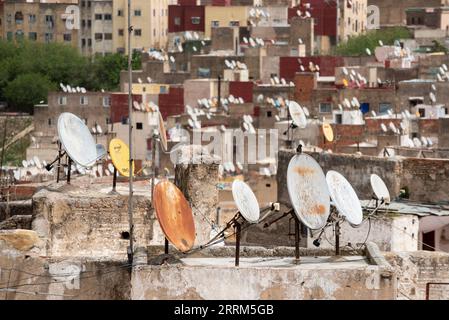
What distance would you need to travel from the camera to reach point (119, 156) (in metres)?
23.0

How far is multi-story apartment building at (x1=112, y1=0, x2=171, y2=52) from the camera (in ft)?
291

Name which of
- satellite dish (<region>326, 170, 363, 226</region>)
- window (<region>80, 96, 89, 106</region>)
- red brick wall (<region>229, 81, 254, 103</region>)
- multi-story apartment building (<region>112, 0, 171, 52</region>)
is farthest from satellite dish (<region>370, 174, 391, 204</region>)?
multi-story apartment building (<region>112, 0, 171, 52</region>)

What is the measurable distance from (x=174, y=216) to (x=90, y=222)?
3998 millimetres

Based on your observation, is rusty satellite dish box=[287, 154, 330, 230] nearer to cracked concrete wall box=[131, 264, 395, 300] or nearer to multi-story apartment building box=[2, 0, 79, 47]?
cracked concrete wall box=[131, 264, 395, 300]

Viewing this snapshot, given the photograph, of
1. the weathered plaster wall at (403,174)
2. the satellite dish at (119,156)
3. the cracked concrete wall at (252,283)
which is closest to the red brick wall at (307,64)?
the weathered plaster wall at (403,174)

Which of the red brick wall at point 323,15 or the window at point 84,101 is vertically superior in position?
the red brick wall at point 323,15

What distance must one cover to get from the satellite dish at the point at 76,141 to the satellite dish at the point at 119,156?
548 millimetres

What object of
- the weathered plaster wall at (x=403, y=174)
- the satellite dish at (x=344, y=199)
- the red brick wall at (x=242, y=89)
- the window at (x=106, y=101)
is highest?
the satellite dish at (x=344, y=199)

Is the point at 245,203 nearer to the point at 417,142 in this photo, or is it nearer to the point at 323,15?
the point at 417,142

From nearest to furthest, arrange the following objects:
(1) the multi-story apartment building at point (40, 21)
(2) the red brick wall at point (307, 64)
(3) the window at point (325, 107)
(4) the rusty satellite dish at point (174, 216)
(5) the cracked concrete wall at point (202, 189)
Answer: (4) the rusty satellite dish at point (174, 216) → (5) the cracked concrete wall at point (202, 189) → (3) the window at point (325, 107) → (2) the red brick wall at point (307, 64) → (1) the multi-story apartment building at point (40, 21)

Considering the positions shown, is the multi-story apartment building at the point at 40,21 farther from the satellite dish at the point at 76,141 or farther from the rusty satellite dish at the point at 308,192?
the rusty satellite dish at the point at 308,192

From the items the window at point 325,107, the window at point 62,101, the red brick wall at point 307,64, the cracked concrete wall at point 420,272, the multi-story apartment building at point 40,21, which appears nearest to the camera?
the cracked concrete wall at point 420,272

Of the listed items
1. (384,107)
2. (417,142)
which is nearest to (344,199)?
(417,142)

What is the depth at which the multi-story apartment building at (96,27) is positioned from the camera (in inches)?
3563
